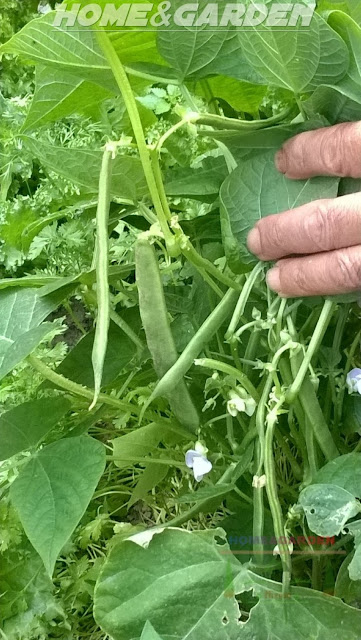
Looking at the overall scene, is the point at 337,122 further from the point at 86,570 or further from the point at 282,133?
the point at 86,570

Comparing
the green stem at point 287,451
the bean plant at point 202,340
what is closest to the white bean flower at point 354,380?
the bean plant at point 202,340

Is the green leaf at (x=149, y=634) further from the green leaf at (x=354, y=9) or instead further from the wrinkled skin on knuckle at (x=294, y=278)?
the green leaf at (x=354, y=9)

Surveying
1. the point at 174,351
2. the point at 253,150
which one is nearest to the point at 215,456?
the point at 174,351

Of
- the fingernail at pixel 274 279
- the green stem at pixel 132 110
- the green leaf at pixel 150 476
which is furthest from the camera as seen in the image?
the green leaf at pixel 150 476

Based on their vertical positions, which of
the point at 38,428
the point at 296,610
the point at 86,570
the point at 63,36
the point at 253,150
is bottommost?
the point at 86,570

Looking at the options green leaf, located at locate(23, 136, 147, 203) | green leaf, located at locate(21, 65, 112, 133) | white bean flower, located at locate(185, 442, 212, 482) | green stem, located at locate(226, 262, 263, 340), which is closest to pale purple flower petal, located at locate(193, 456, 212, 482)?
white bean flower, located at locate(185, 442, 212, 482)
